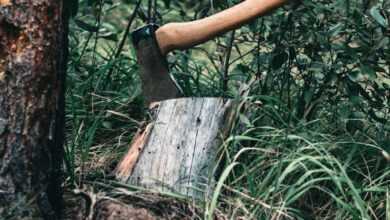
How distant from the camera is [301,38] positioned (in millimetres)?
3799

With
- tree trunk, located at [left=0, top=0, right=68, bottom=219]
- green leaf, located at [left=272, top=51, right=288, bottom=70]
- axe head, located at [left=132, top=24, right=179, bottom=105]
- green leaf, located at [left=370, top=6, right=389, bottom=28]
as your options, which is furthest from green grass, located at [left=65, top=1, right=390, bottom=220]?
tree trunk, located at [left=0, top=0, right=68, bottom=219]

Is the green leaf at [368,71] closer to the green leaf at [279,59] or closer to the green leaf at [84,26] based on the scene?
the green leaf at [279,59]

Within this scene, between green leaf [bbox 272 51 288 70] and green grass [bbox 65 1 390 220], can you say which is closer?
green grass [bbox 65 1 390 220]

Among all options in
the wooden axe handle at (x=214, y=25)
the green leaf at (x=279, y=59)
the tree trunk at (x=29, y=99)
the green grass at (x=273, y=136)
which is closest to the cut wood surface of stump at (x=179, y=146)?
the green grass at (x=273, y=136)

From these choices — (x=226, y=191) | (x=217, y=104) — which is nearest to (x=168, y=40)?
(x=217, y=104)

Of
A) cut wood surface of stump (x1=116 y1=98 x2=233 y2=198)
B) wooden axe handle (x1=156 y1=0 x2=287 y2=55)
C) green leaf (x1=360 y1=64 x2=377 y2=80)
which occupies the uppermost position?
wooden axe handle (x1=156 y1=0 x2=287 y2=55)

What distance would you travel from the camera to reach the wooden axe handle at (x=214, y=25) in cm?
313

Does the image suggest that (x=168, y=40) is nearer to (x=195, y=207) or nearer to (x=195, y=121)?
(x=195, y=121)

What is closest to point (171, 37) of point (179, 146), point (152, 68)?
point (152, 68)

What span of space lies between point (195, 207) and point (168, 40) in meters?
0.64

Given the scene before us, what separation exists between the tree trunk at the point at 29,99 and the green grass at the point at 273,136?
37 centimetres

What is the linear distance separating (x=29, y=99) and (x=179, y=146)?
0.72 m

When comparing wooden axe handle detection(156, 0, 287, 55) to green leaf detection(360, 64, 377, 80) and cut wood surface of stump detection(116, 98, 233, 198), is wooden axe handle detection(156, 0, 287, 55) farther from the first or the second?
green leaf detection(360, 64, 377, 80)

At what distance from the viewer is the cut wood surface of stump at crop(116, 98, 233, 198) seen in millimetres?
3062
